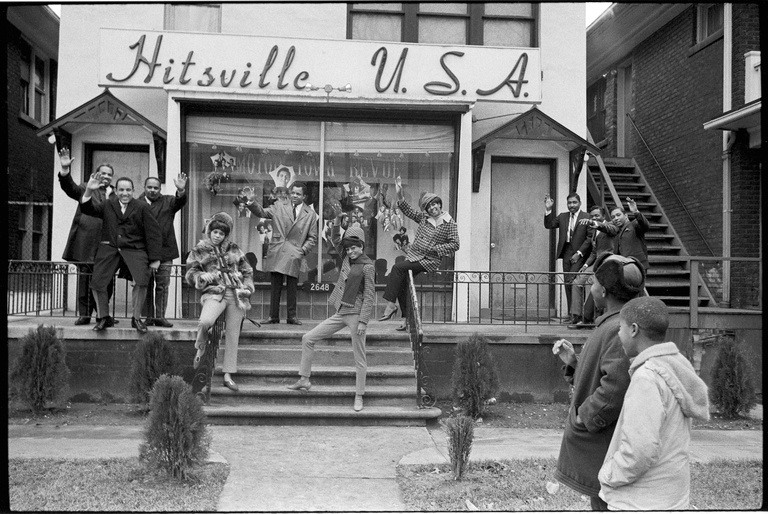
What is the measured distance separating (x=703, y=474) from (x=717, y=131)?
899 cm

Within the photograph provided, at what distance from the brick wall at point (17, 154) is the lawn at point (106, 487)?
10282mm

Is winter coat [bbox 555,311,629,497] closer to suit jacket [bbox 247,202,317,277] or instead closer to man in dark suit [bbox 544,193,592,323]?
suit jacket [bbox 247,202,317,277]

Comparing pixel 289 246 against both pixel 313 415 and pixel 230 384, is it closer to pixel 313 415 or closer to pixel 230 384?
pixel 230 384

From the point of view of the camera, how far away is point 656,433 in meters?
3.09

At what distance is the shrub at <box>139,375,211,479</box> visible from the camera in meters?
5.46

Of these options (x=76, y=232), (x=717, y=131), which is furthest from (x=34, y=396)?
(x=717, y=131)

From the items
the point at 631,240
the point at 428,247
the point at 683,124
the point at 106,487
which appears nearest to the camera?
the point at 106,487

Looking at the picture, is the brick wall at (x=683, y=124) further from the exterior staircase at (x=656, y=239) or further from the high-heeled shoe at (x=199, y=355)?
the high-heeled shoe at (x=199, y=355)

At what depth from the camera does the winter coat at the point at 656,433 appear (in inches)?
122

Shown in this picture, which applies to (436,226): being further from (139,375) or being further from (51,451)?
(51,451)

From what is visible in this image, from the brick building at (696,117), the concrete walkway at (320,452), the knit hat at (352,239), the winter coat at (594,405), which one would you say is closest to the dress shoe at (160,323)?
the concrete walkway at (320,452)

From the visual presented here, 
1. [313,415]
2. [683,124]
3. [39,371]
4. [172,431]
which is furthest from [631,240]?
[39,371]

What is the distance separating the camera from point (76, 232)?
934 centimetres

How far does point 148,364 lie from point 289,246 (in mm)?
2584
